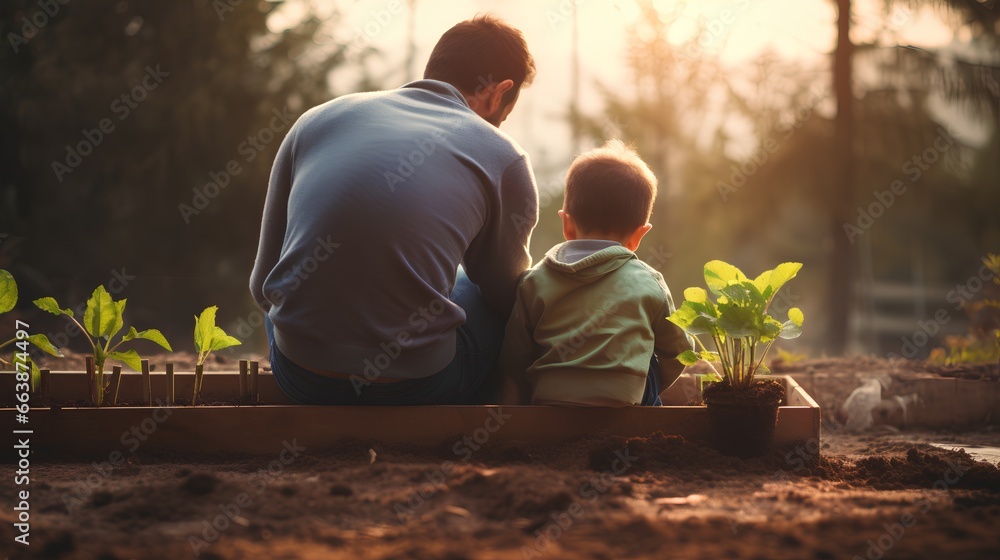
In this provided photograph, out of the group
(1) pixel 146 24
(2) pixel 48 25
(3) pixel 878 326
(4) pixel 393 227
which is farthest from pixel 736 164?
(3) pixel 878 326

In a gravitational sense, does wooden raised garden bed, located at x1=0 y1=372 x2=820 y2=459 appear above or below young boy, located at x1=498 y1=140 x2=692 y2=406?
below

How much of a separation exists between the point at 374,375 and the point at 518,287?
62 centimetres

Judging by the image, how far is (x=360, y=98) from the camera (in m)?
2.64

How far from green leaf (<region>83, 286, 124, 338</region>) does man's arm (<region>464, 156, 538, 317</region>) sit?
4.15 feet

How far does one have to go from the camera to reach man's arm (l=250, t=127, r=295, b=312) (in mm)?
2662

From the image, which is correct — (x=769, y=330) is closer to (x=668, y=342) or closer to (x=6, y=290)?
(x=668, y=342)

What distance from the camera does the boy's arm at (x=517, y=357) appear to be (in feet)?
8.95

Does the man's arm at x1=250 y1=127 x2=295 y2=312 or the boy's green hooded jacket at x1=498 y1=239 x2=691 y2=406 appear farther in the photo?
the man's arm at x1=250 y1=127 x2=295 y2=312

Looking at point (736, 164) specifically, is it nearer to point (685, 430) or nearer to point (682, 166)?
point (682, 166)
